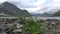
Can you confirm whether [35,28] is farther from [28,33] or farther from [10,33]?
[10,33]

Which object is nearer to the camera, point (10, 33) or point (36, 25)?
point (36, 25)

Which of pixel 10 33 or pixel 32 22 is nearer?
pixel 32 22

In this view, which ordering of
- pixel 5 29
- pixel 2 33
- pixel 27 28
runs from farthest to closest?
pixel 5 29 → pixel 2 33 → pixel 27 28

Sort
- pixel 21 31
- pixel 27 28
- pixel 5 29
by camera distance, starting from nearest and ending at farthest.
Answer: pixel 27 28, pixel 21 31, pixel 5 29

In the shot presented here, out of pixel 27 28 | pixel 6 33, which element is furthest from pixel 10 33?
pixel 27 28

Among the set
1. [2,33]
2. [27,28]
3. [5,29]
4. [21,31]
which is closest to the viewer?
[27,28]

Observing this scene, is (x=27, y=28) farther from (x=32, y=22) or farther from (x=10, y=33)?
(x=10, y=33)

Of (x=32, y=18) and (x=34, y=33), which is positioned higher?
(x=32, y=18)

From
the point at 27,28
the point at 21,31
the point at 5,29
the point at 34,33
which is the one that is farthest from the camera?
the point at 5,29
